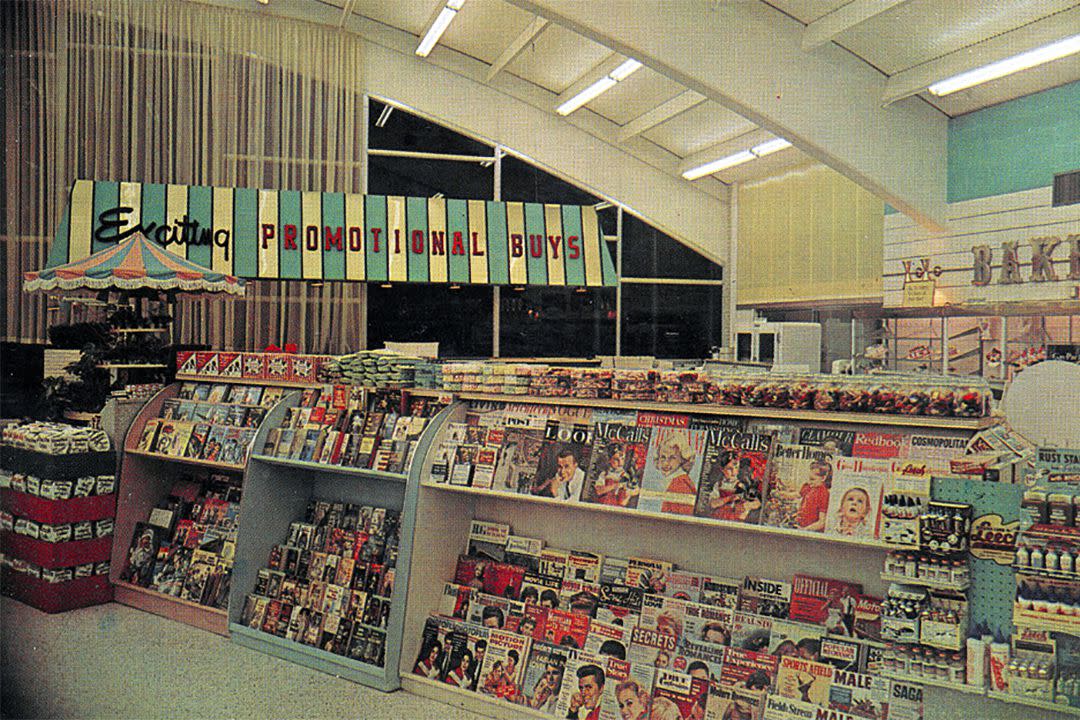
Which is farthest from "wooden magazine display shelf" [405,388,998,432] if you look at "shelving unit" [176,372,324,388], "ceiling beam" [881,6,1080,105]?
"ceiling beam" [881,6,1080,105]

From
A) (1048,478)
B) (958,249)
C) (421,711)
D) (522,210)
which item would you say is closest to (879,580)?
(1048,478)

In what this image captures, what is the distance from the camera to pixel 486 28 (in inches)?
291

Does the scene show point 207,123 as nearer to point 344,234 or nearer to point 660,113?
point 344,234

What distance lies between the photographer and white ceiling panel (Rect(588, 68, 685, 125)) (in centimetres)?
738

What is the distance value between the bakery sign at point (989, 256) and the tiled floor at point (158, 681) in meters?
5.41

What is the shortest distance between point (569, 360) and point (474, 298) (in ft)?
4.08

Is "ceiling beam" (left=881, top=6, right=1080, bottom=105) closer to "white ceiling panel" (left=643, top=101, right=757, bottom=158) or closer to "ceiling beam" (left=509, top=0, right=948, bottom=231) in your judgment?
"ceiling beam" (left=509, top=0, right=948, bottom=231)

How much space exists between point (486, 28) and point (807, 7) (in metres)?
3.03

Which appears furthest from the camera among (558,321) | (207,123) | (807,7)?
(558,321)

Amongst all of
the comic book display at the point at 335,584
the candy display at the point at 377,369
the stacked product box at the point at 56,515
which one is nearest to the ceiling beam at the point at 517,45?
the candy display at the point at 377,369

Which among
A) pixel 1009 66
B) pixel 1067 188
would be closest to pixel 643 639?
pixel 1009 66

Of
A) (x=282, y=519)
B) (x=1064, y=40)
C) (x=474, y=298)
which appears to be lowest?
(x=282, y=519)

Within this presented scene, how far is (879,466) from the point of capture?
2752 mm

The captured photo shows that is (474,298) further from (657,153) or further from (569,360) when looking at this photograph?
(657,153)
